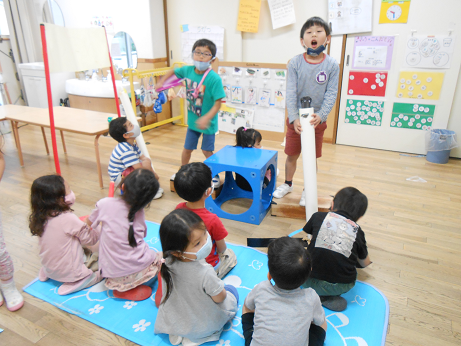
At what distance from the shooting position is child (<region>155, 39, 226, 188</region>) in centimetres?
246

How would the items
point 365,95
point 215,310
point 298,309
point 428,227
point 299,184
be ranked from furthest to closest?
point 365,95 → point 299,184 → point 428,227 → point 215,310 → point 298,309

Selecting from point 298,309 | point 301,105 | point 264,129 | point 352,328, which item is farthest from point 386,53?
point 298,309

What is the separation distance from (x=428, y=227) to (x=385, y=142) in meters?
1.68

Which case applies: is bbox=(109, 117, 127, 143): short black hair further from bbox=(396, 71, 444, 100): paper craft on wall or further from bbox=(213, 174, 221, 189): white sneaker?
bbox=(396, 71, 444, 100): paper craft on wall

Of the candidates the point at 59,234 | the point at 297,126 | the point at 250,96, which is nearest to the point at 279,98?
the point at 250,96

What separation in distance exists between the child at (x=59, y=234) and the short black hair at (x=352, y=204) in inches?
48.9

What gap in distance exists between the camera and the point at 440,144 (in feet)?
10.9

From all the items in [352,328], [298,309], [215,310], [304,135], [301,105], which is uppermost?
[301,105]

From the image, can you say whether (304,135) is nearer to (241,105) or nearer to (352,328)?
(352,328)

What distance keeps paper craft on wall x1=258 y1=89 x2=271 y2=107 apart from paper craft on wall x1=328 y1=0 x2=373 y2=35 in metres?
0.96

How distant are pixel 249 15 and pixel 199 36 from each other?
28.6 inches

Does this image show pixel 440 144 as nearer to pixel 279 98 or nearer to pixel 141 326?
pixel 279 98

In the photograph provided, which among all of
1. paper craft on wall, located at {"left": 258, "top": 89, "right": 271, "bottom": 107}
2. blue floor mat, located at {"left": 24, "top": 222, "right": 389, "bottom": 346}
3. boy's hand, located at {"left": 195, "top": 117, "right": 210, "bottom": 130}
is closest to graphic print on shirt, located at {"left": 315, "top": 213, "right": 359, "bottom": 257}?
blue floor mat, located at {"left": 24, "top": 222, "right": 389, "bottom": 346}

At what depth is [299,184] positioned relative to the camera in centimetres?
294
